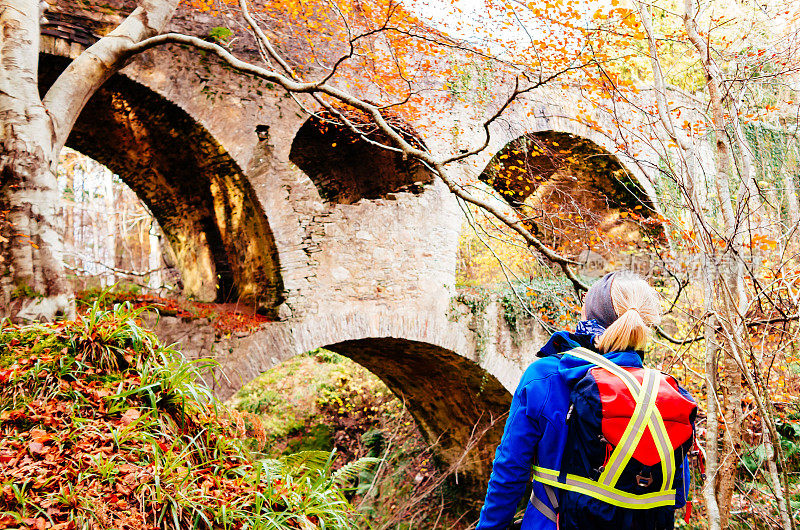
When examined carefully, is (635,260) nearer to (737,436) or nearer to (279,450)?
(279,450)

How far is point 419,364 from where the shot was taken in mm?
7707

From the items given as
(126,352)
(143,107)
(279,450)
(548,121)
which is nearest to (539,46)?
(548,121)

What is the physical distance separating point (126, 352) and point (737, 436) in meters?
3.47

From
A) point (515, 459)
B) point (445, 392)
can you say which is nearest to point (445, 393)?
point (445, 392)

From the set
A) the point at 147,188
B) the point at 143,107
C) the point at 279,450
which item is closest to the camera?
the point at 143,107

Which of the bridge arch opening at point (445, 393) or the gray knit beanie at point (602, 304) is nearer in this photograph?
the gray knit beanie at point (602, 304)

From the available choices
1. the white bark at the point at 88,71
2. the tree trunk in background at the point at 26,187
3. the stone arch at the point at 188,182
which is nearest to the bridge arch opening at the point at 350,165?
the stone arch at the point at 188,182

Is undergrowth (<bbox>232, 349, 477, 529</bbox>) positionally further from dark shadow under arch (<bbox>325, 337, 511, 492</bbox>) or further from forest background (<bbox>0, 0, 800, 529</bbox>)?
forest background (<bbox>0, 0, 800, 529</bbox>)

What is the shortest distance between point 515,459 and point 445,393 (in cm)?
699

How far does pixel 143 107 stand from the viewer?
17.2 feet

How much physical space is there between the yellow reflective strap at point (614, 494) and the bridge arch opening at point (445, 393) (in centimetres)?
475

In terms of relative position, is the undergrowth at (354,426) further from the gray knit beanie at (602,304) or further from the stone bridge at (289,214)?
the gray knit beanie at (602,304)

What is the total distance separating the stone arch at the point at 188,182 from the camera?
5.26 m

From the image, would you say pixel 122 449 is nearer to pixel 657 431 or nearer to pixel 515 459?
pixel 515 459
